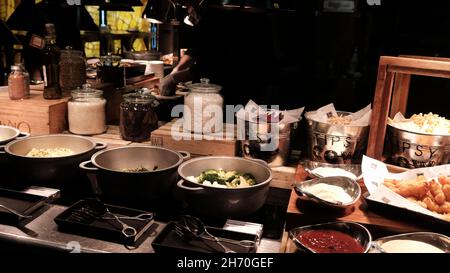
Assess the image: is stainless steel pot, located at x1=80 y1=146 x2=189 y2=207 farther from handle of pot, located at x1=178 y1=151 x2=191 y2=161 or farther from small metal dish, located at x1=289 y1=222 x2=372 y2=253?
small metal dish, located at x1=289 y1=222 x2=372 y2=253

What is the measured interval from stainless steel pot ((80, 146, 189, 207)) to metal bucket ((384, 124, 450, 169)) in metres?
1.17

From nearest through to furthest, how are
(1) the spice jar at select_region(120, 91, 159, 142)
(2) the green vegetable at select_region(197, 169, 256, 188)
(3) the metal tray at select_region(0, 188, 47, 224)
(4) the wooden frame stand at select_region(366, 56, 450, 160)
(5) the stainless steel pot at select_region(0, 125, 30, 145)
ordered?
(3) the metal tray at select_region(0, 188, 47, 224) < (2) the green vegetable at select_region(197, 169, 256, 188) < (4) the wooden frame stand at select_region(366, 56, 450, 160) < (5) the stainless steel pot at select_region(0, 125, 30, 145) < (1) the spice jar at select_region(120, 91, 159, 142)

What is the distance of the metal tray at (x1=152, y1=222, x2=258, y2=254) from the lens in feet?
5.31

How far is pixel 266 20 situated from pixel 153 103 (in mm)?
1206

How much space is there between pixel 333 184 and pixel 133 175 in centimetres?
99

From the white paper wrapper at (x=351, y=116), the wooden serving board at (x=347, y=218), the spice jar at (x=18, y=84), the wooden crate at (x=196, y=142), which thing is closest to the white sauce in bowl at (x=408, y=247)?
the wooden serving board at (x=347, y=218)

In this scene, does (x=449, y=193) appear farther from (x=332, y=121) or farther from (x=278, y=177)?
(x=278, y=177)

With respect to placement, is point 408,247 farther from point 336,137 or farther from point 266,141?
point 266,141

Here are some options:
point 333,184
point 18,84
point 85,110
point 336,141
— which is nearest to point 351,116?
point 336,141

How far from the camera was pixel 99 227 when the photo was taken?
1.74m

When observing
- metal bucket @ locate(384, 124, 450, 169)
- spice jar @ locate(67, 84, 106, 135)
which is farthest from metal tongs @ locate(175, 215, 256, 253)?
spice jar @ locate(67, 84, 106, 135)

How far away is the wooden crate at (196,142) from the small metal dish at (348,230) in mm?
777

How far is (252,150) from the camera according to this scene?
228cm
